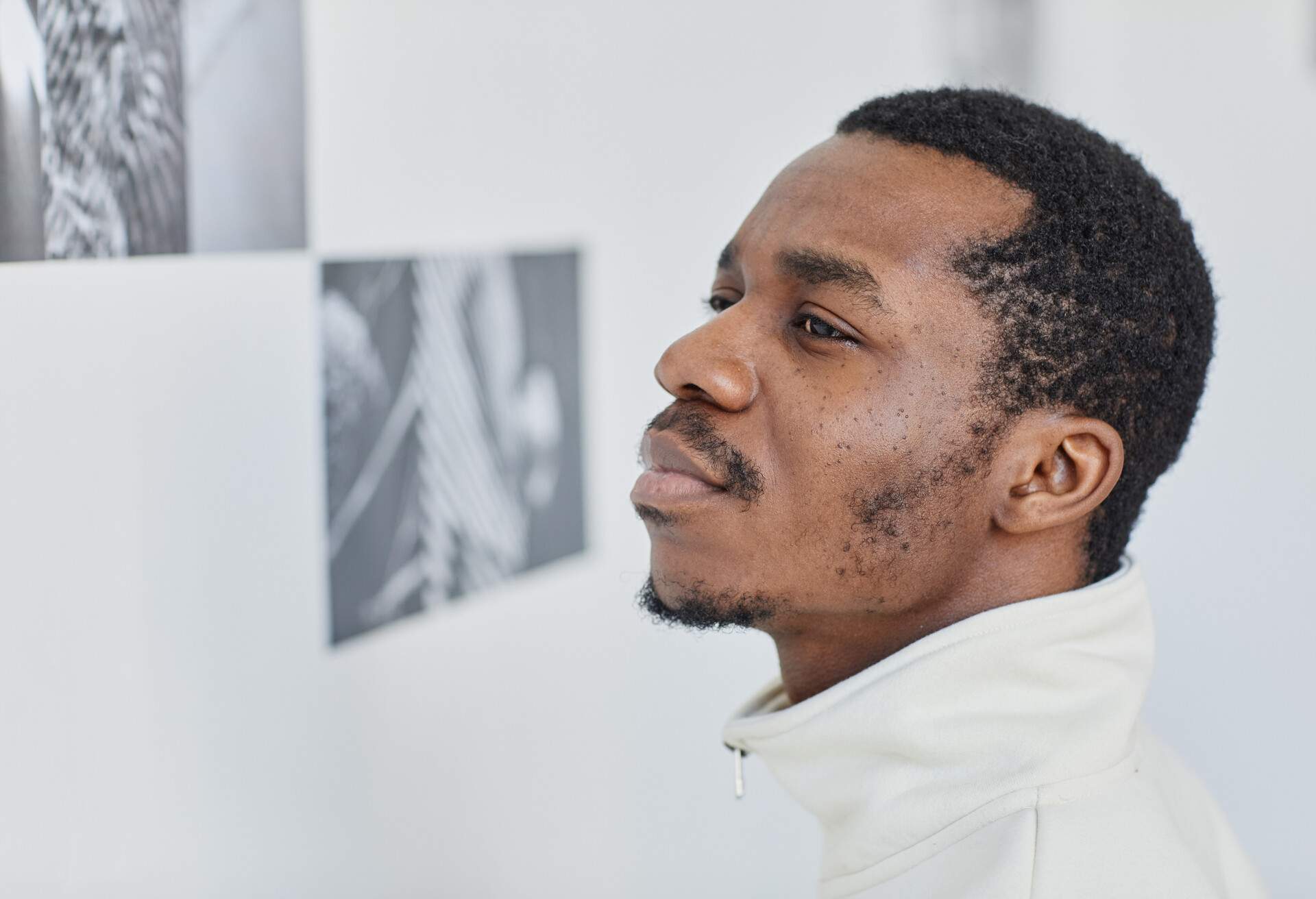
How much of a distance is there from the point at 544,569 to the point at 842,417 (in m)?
0.77

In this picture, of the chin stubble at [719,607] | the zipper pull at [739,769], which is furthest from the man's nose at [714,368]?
the zipper pull at [739,769]

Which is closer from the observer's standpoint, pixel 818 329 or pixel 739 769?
pixel 818 329

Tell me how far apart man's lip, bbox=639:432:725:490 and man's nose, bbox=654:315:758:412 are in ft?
0.13

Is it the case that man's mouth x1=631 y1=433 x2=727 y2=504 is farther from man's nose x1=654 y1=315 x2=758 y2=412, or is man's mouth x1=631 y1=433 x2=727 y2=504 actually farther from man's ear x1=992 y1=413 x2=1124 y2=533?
man's ear x1=992 y1=413 x2=1124 y2=533

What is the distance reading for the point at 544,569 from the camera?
5.32 feet

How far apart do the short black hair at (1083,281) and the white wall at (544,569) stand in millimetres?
540

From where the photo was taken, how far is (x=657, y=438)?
978 millimetres

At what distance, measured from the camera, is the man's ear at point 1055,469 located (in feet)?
3.15

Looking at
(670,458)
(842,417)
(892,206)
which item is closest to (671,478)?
(670,458)

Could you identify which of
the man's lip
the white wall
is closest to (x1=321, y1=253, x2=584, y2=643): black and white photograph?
the white wall

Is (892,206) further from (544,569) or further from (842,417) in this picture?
(544,569)

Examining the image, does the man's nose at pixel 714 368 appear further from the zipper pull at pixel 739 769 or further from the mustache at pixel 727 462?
the zipper pull at pixel 739 769

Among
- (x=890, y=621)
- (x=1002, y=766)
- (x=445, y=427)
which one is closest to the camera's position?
(x=1002, y=766)

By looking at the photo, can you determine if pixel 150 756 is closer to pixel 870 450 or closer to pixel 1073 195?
pixel 870 450
